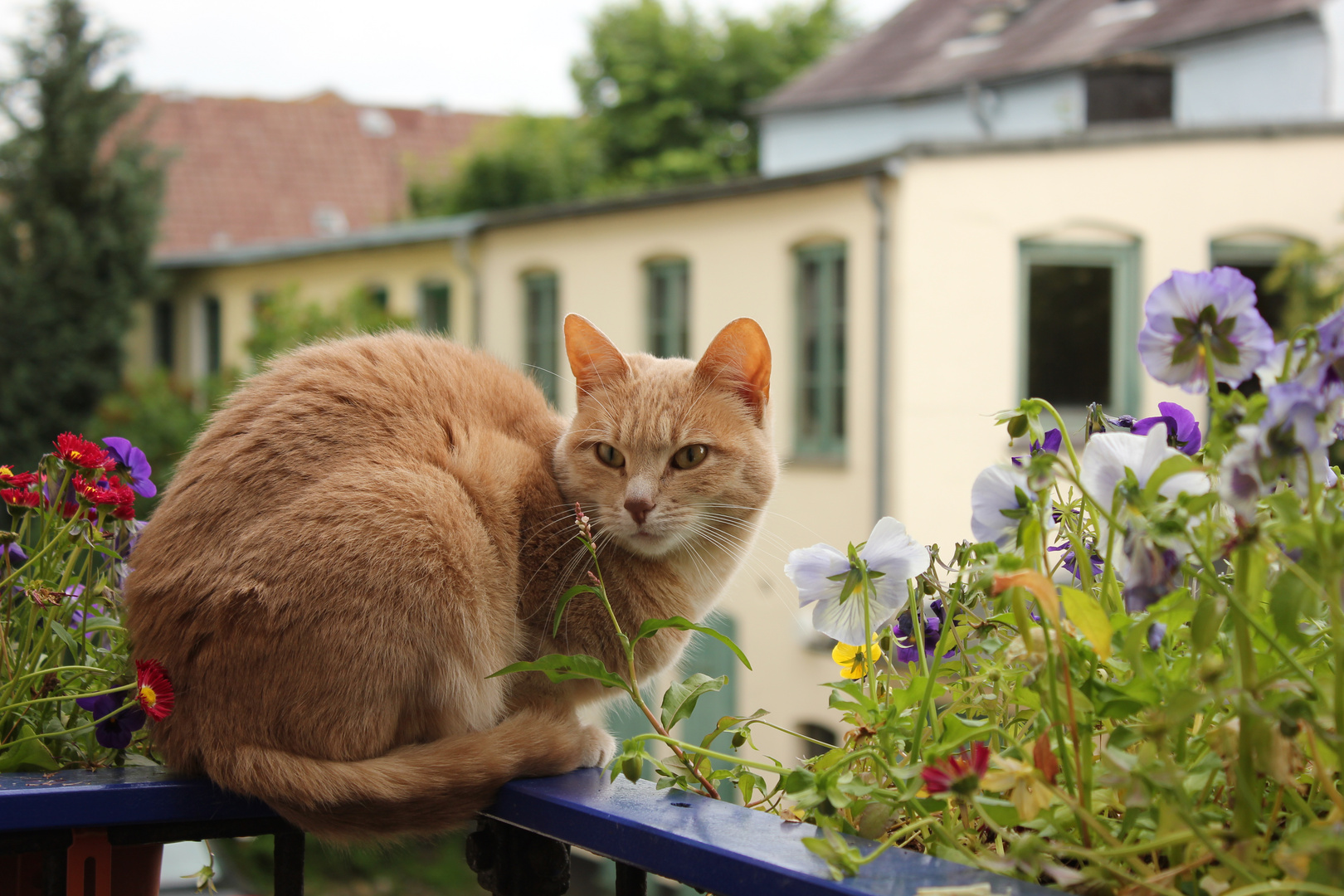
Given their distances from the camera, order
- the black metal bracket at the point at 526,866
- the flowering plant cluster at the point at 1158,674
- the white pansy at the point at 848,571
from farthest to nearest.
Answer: the black metal bracket at the point at 526,866 → the white pansy at the point at 848,571 → the flowering plant cluster at the point at 1158,674

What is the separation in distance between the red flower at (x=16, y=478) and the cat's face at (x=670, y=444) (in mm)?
725

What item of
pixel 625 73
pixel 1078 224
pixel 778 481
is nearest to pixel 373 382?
pixel 778 481

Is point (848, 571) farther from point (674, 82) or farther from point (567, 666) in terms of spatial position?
point (674, 82)

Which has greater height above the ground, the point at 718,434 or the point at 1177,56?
the point at 1177,56

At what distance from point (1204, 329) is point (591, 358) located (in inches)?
47.7

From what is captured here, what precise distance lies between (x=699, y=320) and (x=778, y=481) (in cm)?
799

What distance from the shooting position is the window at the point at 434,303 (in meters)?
12.8

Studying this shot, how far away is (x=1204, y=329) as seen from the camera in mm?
810

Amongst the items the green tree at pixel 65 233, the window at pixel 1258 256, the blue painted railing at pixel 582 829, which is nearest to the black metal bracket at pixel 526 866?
the blue painted railing at pixel 582 829

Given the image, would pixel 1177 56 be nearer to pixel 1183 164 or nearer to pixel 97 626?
pixel 1183 164

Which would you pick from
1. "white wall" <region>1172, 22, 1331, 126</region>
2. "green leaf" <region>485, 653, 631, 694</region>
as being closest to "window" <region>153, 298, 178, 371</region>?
"white wall" <region>1172, 22, 1331, 126</region>

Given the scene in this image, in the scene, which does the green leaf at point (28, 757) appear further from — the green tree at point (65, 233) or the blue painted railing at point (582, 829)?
the green tree at point (65, 233)

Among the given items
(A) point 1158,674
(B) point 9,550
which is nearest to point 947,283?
(B) point 9,550

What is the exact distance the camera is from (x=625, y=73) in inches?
1060
